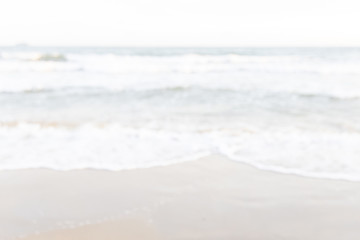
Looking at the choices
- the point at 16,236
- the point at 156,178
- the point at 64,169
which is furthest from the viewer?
the point at 64,169

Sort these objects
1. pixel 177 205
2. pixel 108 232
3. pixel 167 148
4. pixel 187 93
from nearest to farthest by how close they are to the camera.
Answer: pixel 108 232 → pixel 177 205 → pixel 167 148 → pixel 187 93

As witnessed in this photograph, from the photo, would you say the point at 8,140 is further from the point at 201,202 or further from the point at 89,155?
the point at 201,202

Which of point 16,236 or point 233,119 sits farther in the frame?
point 233,119

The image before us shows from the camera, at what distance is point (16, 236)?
6.97 feet

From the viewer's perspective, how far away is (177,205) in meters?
2.54

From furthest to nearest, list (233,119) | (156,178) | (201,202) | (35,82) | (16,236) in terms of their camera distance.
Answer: (35,82), (233,119), (156,178), (201,202), (16,236)

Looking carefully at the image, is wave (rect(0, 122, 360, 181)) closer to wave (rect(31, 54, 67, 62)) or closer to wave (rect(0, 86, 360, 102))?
wave (rect(0, 86, 360, 102))

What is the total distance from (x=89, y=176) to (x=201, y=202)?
118 cm

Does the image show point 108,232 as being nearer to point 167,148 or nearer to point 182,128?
point 167,148

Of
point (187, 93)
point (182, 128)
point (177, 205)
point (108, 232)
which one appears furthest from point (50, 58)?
point (108, 232)

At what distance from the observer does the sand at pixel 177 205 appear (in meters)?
2.18

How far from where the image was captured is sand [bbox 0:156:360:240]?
2.18m

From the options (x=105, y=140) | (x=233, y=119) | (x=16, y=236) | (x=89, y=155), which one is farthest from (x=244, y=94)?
(x=16, y=236)

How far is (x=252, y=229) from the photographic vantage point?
2213 millimetres
